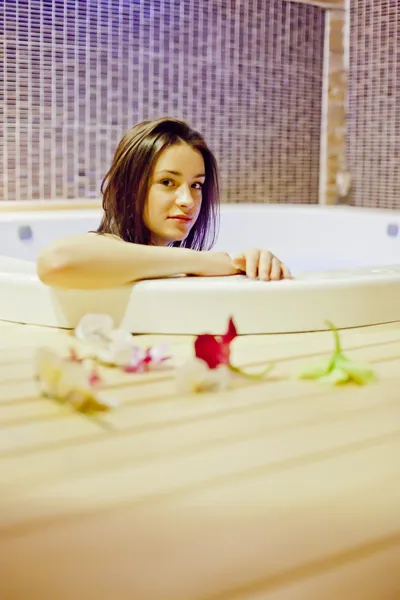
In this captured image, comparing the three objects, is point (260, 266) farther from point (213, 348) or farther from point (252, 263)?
point (213, 348)

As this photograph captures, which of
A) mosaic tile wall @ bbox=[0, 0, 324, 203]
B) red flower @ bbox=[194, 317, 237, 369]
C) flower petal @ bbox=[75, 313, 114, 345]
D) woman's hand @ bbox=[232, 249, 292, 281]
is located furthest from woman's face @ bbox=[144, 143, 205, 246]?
mosaic tile wall @ bbox=[0, 0, 324, 203]

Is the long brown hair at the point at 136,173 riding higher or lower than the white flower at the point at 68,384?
higher

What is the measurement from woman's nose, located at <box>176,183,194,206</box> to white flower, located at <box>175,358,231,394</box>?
30.9 inches

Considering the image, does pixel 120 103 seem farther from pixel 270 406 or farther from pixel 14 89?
pixel 270 406

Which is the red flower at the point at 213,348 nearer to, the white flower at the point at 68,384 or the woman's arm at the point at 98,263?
the white flower at the point at 68,384

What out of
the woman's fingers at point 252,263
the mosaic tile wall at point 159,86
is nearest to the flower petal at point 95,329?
the woman's fingers at point 252,263

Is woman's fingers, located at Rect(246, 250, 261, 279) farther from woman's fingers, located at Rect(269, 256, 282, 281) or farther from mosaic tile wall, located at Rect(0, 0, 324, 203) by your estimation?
mosaic tile wall, located at Rect(0, 0, 324, 203)

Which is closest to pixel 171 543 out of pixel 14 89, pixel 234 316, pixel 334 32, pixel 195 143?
pixel 234 316

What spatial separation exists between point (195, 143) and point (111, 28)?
4.02 ft

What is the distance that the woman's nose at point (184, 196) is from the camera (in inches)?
68.9

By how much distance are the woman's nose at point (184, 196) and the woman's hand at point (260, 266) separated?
370 mm

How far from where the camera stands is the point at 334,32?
342cm

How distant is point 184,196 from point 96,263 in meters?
0.52

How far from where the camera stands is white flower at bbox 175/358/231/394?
1.00 meters
